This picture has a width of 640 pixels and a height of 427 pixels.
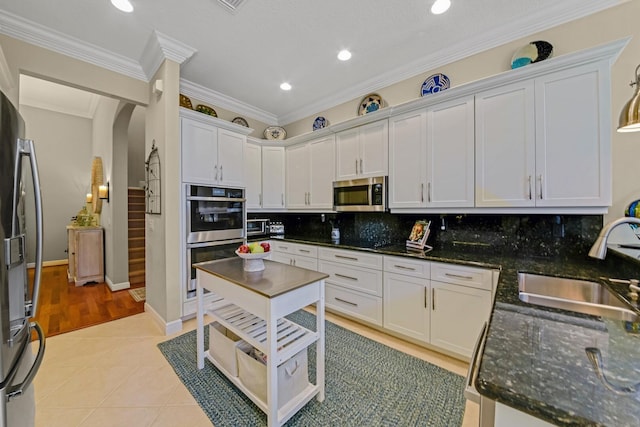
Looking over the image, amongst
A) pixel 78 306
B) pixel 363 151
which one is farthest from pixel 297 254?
pixel 78 306

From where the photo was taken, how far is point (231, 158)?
3242 mm

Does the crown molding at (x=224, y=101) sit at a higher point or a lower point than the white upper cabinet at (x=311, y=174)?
higher

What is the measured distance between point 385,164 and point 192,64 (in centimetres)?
251

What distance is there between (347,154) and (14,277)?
2.88 m

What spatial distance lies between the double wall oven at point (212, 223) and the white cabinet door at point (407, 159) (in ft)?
6.60

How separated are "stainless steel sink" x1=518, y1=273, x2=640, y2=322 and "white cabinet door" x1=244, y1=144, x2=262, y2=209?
129 inches

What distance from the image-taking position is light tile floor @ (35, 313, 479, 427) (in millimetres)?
1562

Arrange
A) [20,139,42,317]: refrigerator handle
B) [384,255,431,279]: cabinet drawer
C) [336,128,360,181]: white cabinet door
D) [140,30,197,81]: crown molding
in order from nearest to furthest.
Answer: [20,139,42,317]: refrigerator handle, [384,255,431,279]: cabinet drawer, [140,30,197,81]: crown molding, [336,128,360,181]: white cabinet door

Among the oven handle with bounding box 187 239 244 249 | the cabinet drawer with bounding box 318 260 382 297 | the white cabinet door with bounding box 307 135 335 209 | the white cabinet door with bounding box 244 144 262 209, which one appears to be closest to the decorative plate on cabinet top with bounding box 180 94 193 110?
the white cabinet door with bounding box 244 144 262 209

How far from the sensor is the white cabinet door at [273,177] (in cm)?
391

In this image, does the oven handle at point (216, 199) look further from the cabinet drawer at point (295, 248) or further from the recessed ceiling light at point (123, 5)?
the recessed ceiling light at point (123, 5)

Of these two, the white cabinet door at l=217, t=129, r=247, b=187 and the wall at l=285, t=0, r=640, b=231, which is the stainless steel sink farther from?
the white cabinet door at l=217, t=129, r=247, b=187

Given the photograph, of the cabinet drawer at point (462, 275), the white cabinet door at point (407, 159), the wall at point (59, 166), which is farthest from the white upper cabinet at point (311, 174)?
the wall at point (59, 166)

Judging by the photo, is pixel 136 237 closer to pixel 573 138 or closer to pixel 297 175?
pixel 297 175
